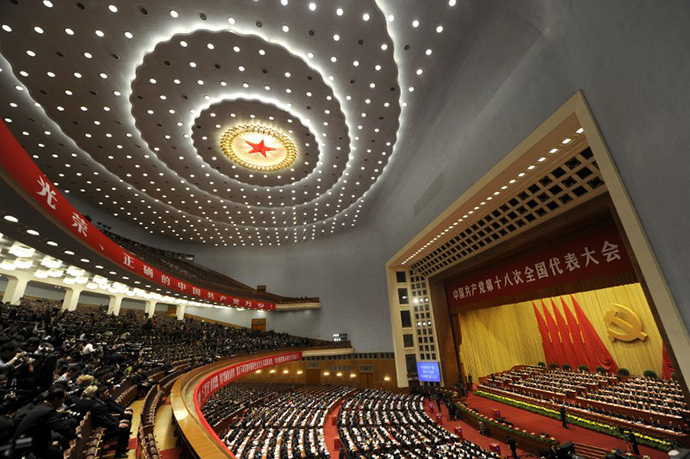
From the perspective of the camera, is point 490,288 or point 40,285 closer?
point 490,288

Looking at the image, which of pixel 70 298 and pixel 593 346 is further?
pixel 593 346

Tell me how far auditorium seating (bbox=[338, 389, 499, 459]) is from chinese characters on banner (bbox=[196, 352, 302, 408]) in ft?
14.2

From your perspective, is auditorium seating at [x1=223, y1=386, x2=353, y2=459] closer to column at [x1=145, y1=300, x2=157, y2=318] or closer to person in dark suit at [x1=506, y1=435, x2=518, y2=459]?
person in dark suit at [x1=506, y1=435, x2=518, y2=459]

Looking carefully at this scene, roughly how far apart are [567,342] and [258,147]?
1983cm

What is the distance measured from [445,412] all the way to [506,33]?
51.6ft

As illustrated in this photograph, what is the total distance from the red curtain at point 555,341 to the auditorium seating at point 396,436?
9794 mm

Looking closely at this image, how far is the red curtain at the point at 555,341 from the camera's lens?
55.2 ft

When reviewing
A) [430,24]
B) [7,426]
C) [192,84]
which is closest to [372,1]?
[430,24]

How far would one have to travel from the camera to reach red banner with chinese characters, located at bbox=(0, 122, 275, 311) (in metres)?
5.00

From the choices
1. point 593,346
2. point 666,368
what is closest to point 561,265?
point 666,368

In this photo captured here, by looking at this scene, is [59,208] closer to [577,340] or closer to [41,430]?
[41,430]

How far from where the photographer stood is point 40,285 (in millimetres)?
15516

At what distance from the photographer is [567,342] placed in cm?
1662

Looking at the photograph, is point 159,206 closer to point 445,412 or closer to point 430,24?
point 430,24
